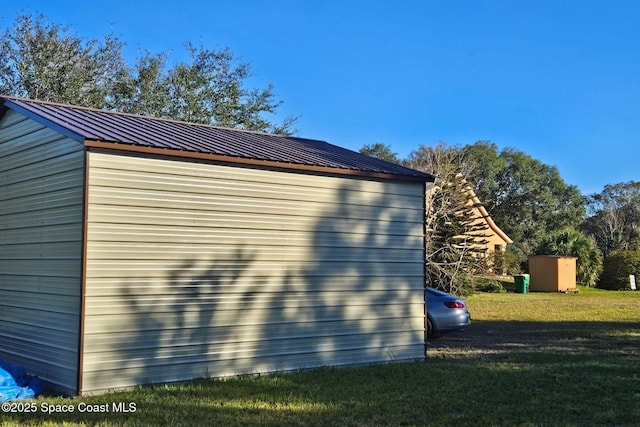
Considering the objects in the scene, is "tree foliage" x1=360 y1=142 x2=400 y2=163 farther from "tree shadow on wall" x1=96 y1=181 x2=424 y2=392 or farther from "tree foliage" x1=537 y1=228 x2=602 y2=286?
"tree shadow on wall" x1=96 y1=181 x2=424 y2=392

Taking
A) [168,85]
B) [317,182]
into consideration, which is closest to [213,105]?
[168,85]

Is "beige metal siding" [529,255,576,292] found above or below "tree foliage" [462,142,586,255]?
below

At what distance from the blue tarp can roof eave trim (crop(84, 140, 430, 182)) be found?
3.00 m

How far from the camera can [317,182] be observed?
10.3 metres

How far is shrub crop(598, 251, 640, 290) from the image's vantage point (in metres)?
34.2

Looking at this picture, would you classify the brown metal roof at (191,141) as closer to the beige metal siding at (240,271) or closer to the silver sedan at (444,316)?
the beige metal siding at (240,271)

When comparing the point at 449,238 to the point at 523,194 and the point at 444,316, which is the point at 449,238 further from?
the point at 523,194

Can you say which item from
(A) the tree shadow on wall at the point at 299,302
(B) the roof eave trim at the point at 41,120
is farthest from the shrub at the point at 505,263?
(B) the roof eave trim at the point at 41,120

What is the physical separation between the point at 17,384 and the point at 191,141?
161 inches

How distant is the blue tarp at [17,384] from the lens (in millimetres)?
7644

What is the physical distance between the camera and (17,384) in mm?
8070

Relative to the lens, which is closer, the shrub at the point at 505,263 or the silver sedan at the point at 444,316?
the silver sedan at the point at 444,316

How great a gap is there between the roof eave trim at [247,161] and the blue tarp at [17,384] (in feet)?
9.85

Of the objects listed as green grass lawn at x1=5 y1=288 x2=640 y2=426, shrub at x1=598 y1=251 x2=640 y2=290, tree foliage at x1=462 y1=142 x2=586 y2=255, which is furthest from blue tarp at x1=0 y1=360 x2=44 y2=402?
tree foliage at x1=462 y1=142 x2=586 y2=255
